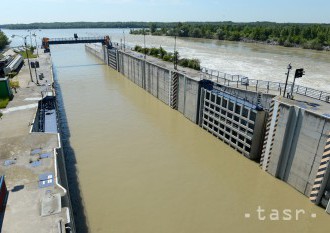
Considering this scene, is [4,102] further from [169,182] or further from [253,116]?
[253,116]

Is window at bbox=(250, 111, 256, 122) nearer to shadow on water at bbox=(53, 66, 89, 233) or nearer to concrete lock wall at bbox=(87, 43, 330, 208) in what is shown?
concrete lock wall at bbox=(87, 43, 330, 208)

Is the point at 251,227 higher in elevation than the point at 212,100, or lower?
lower

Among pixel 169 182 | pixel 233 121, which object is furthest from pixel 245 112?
pixel 169 182

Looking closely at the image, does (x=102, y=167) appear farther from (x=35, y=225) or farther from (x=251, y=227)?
(x=251, y=227)

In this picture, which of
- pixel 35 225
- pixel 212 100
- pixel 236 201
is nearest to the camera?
pixel 35 225

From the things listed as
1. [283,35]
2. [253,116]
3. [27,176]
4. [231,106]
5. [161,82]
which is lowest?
[27,176]

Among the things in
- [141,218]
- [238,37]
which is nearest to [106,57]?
[141,218]

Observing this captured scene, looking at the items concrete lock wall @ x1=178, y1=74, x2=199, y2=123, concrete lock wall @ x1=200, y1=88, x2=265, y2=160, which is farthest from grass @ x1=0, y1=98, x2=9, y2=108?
concrete lock wall @ x1=200, y1=88, x2=265, y2=160
